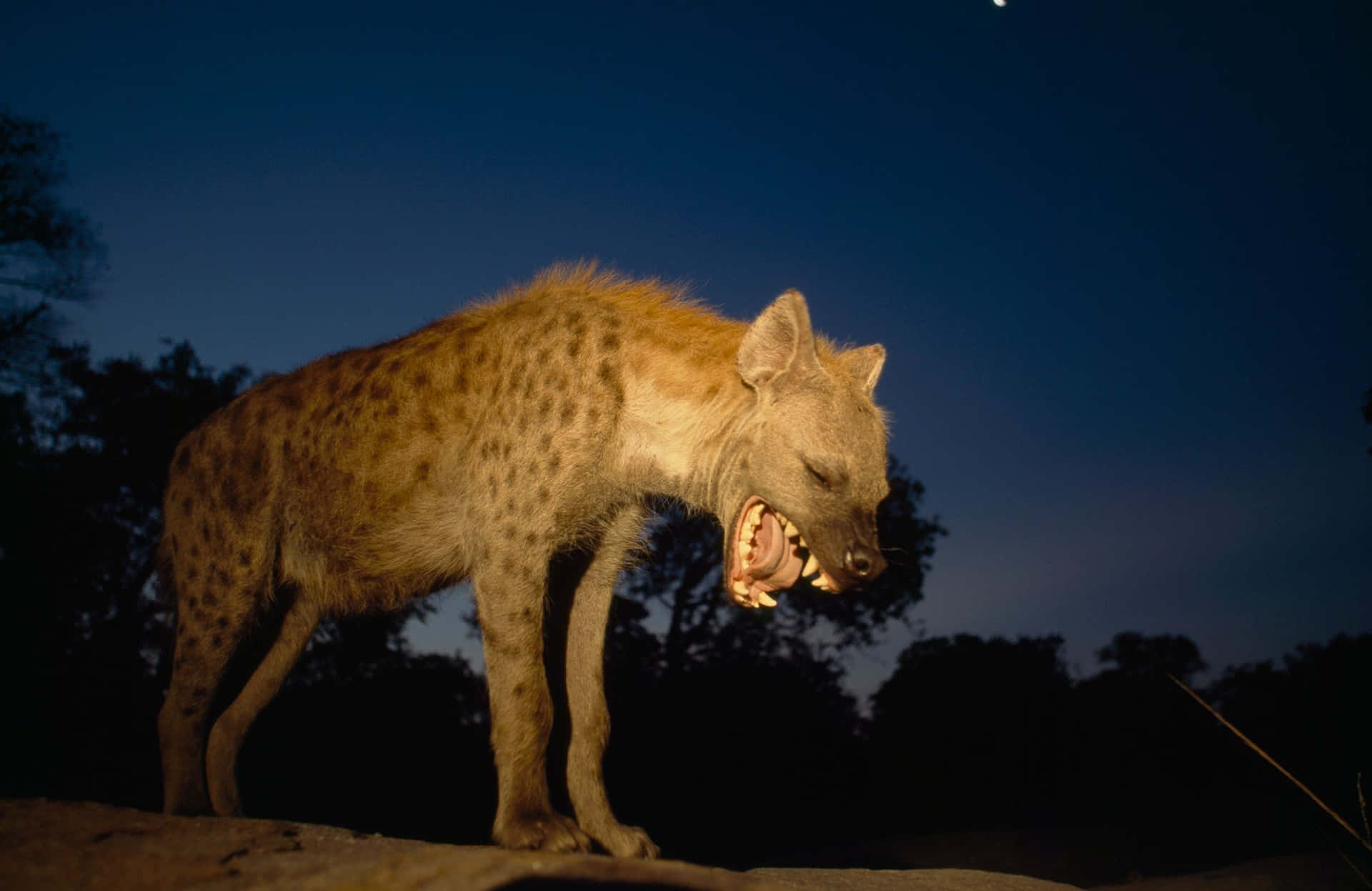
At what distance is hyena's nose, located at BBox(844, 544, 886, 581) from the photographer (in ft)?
8.82

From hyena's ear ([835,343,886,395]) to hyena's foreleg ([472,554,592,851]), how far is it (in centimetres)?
143

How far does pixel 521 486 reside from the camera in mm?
3010

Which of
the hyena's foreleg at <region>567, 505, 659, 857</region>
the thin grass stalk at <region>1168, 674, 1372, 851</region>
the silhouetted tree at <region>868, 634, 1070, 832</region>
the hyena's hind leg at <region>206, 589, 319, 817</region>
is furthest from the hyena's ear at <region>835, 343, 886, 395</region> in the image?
the silhouetted tree at <region>868, 634, 1070, 832</region>

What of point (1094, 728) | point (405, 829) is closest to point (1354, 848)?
point (405, 829)

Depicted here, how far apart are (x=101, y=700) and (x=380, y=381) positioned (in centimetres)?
931

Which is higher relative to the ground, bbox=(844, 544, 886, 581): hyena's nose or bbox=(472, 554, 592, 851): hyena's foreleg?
bbox=(844, 544, 886, 581): hyena's nose

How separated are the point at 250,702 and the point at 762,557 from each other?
253 centimetres

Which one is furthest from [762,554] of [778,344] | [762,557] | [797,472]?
[778,344]

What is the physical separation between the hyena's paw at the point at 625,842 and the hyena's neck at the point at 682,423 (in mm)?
1205

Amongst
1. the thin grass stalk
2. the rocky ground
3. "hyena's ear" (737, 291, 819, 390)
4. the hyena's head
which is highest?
"hyena's ear" (737, 291, 819, 390)

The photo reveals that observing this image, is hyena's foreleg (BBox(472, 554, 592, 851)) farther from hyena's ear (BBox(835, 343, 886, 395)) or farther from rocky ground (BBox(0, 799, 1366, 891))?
hyena's ear (BBox(835, 343, 886, 395))

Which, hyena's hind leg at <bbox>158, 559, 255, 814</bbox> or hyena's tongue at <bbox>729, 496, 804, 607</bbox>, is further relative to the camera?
hyena's hind leg at <bbox>158, 559, 255, 814</bbox>

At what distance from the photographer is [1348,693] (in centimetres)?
1129

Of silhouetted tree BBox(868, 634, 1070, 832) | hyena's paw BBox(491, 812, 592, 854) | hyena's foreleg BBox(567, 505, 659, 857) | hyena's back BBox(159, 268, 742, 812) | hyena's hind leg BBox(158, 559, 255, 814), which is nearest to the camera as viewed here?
hyena's paw BBox(491, 812, 592, 854)
